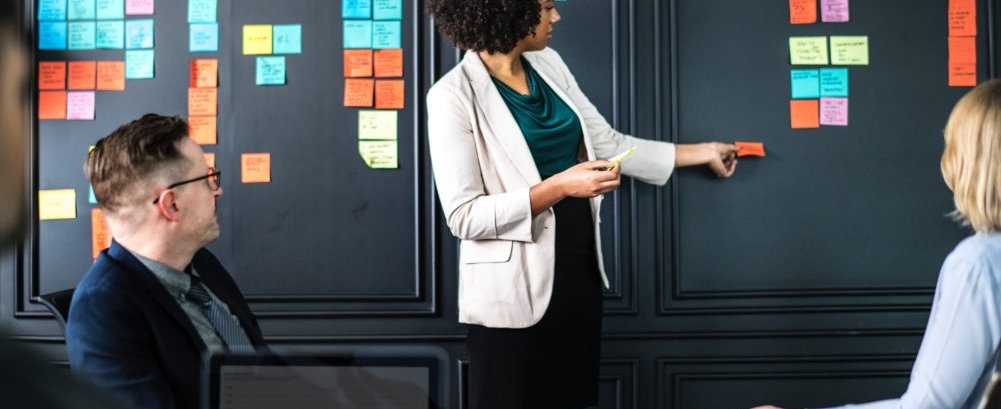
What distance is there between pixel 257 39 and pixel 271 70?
0.12 m

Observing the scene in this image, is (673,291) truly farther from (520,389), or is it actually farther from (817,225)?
(520,389)

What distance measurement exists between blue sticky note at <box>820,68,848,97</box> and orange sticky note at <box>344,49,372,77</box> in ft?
4.99

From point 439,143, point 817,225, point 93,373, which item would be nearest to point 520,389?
point 439,143

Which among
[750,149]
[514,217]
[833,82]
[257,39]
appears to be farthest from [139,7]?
[833,82]

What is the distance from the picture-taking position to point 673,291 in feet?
11.2

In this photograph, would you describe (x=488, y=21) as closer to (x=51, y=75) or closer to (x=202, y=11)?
(x=202, y=11)

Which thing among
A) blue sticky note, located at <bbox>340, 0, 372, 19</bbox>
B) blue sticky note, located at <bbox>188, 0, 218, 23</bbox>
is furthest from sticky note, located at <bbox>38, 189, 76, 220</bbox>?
blue sticky note, located at <bbox>340, 0, 372, 19</bbox>

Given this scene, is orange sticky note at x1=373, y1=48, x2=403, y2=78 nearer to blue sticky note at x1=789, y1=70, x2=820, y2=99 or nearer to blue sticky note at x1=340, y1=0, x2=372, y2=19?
blue sticky note at x1=340, y1=0, x2=372, y2=19

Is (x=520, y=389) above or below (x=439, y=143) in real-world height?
below

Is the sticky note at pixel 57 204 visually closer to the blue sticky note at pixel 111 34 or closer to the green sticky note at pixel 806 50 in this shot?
the blue sticky note at pixel 111 34

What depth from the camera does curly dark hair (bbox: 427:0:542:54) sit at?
2.55 metres

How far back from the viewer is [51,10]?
→ 3.49 metres

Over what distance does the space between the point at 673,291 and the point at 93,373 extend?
222cm

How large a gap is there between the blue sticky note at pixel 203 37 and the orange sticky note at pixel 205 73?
0.04 m
